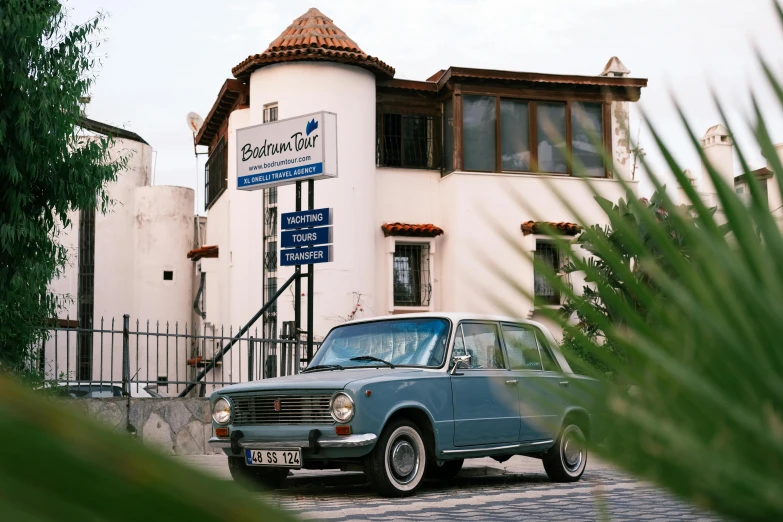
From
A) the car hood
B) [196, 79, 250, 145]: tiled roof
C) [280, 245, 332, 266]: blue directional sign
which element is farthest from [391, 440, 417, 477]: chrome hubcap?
[196, 79, 250, 145]: tiled roof

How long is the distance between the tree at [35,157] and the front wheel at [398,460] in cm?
575

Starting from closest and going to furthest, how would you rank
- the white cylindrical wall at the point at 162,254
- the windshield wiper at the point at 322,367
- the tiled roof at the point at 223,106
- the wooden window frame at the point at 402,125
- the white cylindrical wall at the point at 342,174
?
the windshield wiper at the point at 322,367
the white cylindrical wall at the point at 342,174
the wooden window frame at the point at 402,125
the tiled roof at the point at 223,106
the white cylindrical wall at the point at 162,254

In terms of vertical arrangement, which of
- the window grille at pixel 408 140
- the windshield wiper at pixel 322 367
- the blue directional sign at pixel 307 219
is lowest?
the windshield wiper at pixel 322 367

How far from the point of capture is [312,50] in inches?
995

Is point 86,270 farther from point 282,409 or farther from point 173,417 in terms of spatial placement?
point 282,409

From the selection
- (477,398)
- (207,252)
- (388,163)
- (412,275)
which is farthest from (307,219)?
(207,252)

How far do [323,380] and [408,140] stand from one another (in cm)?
1748

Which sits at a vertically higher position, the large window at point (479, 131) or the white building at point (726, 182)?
the large window at point (479, 131)

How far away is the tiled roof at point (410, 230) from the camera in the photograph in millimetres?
25578

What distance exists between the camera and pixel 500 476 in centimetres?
1224

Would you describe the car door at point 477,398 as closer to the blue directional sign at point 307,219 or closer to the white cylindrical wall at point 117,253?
the blue directional sign at point 307,219

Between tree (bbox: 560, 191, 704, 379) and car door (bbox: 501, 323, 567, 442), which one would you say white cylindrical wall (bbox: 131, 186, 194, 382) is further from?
tree (bbox: 560, 191, 704, 379)

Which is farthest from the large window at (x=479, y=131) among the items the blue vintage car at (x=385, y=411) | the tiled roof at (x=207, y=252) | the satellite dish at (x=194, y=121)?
the blue vintage car at (x=385, y=411)

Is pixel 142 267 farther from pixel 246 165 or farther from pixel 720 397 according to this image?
pixel 720 397
